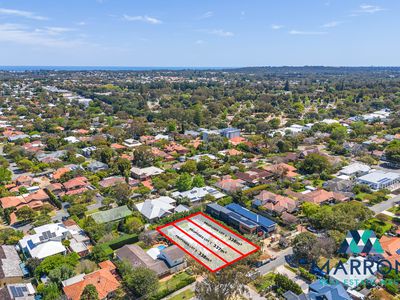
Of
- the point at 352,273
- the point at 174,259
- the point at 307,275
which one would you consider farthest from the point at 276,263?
the point at 174,259

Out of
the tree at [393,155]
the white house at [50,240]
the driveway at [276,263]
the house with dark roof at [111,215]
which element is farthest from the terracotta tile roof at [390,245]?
the tree at [393,155]

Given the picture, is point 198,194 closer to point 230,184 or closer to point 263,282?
point 230,184

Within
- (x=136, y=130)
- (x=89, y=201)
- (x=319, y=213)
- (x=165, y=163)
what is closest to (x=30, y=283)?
(x=89, y=201)

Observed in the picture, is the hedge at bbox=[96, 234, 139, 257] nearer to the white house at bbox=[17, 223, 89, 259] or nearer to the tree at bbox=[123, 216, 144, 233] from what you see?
the tree at bbox=[123, 216, 144, 233]

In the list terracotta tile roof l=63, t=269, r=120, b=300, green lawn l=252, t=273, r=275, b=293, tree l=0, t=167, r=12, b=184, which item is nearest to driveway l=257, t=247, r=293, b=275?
green lawn l=252, t=273, r=275, b=293

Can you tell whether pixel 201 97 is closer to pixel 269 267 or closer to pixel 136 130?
pixel 136 130

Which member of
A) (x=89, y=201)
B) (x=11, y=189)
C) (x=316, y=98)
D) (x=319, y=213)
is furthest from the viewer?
(x=316, y=98)
